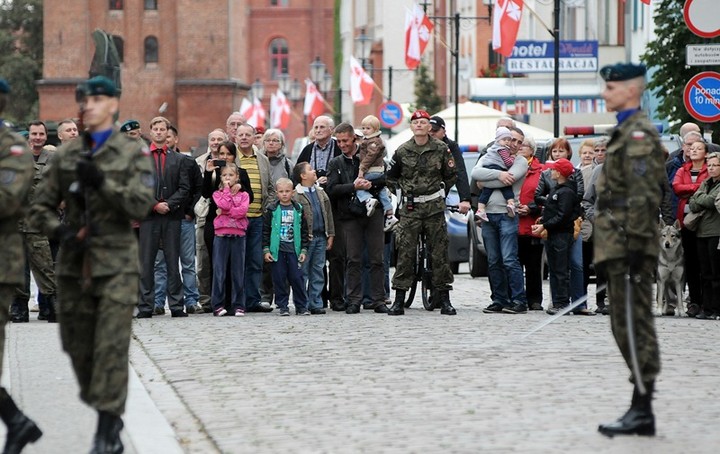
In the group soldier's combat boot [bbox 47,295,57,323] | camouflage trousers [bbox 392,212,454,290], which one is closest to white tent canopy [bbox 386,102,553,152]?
camouflage trousers [bbox 392,212,454,290]

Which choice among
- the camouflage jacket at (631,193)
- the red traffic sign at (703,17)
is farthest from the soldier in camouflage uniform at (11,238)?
the red traffic sign at (703,17)

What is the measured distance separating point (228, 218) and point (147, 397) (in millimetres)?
6854

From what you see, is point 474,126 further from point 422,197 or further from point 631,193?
point 631,193

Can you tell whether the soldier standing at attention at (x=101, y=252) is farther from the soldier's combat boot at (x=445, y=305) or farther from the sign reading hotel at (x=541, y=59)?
the sign reading hotel at (x=541, y=59)

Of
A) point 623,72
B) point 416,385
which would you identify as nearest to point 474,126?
point 416,385

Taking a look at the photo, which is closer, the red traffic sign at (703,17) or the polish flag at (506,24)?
the red traffic sign at (703,17)

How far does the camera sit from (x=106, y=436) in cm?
825

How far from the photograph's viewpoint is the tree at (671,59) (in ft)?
81.9

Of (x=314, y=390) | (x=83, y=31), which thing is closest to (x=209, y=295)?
(x=314, y=390)

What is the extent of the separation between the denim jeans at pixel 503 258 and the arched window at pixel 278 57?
109742mm

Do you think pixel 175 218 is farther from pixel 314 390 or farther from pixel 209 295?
pixel 314 390

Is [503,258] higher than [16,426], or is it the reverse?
[503,258]

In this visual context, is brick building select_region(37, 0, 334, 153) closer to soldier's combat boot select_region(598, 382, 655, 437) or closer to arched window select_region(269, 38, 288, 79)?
arched window select_region(269, 38, 288, 79)

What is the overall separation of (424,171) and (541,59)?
75.1ft
